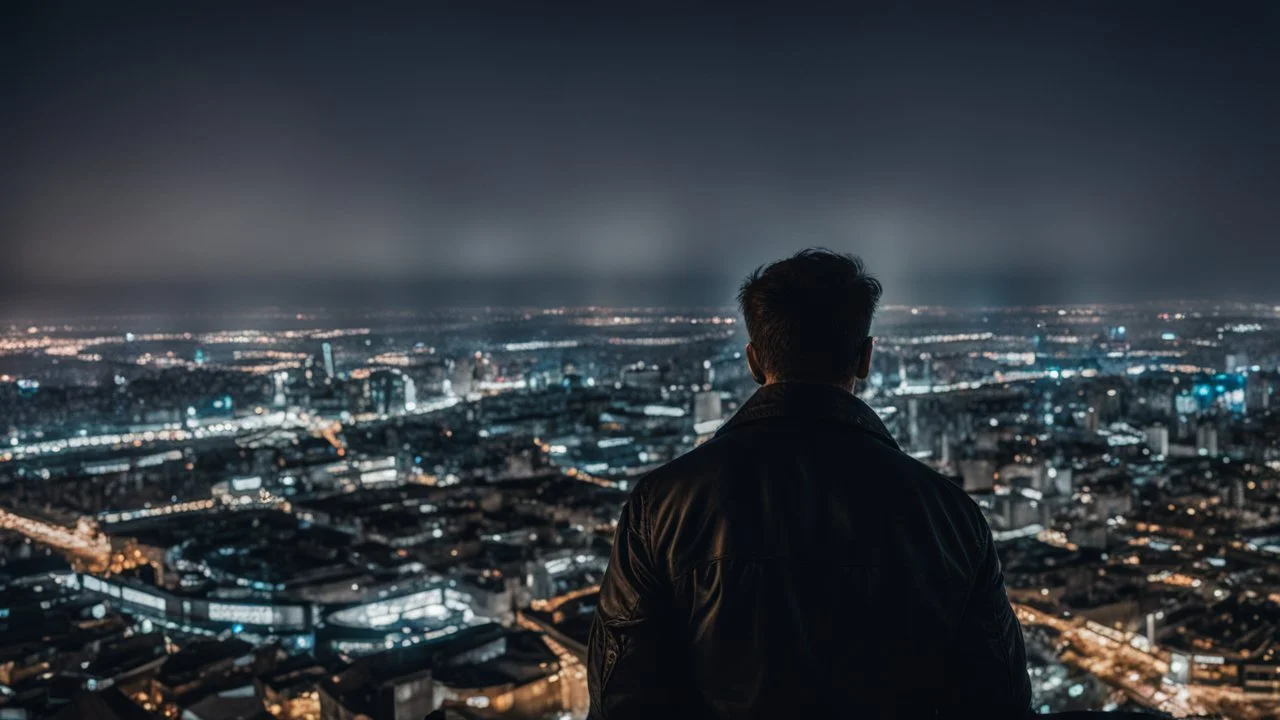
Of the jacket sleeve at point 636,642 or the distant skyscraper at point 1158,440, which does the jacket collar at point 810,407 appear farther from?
the distant skyscraper at point 1158,440

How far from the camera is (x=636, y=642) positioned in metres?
0.70

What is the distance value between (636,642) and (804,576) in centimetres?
13

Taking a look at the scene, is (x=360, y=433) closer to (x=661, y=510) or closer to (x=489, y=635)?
(x=489, y=635)

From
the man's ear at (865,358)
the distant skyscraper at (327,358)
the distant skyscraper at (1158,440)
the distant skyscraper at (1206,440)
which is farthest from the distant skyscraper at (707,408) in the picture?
the man's ear at (865,358)

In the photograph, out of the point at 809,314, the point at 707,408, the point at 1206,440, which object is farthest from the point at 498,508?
the point at 809,314

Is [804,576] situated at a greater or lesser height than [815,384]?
lesser

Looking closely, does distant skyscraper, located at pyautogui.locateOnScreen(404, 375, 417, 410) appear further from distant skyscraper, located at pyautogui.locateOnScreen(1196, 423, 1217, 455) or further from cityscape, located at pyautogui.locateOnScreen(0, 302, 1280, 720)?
distant skyscraper, located at pyautogui.locateOnScreen(1196, 423, 1217, 455)

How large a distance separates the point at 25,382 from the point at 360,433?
10512 mm

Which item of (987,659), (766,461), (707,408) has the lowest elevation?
(707,408)

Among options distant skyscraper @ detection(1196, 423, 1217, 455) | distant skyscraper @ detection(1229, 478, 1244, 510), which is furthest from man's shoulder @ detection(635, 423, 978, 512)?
distant skyscraper @ detection(1196, 423, 1217, 455)

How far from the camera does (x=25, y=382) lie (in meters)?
25.2

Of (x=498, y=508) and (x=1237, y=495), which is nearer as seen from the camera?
(x=1237, y=495)

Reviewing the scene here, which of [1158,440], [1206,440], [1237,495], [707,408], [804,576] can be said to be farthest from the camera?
[707,408]

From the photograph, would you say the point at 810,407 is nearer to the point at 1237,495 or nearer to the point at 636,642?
the point at 636,642
